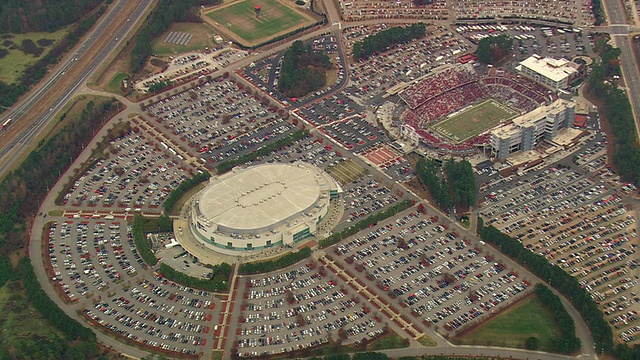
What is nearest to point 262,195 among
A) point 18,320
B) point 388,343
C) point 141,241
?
point 141,241

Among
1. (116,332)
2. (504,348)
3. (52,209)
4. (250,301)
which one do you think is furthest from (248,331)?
(52,209)

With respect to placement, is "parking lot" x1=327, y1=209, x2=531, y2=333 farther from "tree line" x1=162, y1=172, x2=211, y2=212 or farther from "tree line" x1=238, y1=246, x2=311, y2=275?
"tree line" x1=162, y1=172, x2=211, y2=212

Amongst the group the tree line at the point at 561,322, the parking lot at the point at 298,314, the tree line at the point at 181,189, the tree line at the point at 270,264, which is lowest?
the tree line at the point at 561,322

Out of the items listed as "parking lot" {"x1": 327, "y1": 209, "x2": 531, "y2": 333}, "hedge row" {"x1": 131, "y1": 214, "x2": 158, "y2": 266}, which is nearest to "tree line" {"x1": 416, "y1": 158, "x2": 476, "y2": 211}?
"parking lot" {"x1": 327, "y1": 209, "x2": 531, "y2": 333}

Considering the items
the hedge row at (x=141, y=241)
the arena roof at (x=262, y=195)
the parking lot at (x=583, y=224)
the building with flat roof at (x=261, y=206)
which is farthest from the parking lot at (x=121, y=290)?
the parking lot at (x=583, y=224)

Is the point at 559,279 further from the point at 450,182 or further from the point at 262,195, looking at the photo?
the point at 262,195

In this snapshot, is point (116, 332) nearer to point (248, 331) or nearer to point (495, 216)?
point (248, 331)

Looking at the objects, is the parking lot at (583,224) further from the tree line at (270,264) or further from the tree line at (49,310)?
the tree line at (49,310)

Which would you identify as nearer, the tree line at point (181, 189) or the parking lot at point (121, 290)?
the parking lot at point (121, 290)
